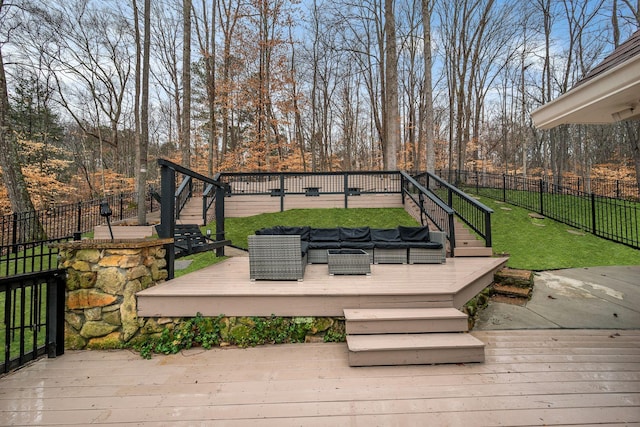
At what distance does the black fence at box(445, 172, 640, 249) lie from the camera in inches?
291

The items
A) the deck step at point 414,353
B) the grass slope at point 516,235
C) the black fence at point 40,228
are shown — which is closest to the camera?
the deck step at point 414,353

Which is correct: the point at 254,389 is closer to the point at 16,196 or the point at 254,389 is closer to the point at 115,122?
the point at 16,196

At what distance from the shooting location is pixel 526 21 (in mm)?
16391

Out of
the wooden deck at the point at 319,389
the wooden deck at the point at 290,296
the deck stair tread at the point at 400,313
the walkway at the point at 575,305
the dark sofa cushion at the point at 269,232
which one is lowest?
the wooden deck at the point at 319,389

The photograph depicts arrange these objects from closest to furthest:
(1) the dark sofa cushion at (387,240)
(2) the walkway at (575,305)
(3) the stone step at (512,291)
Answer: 1. (2) the walkway at (575,305)
2. (3) the stone step at (512,291)
3. (1) the dark sofa cushion at (387,240)

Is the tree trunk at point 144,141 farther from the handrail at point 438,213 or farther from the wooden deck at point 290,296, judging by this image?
the handrail at point 438,213

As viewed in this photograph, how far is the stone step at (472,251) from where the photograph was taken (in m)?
5.83

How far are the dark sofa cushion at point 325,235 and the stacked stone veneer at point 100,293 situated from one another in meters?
3.14

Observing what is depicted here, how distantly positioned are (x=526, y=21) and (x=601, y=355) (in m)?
20.9

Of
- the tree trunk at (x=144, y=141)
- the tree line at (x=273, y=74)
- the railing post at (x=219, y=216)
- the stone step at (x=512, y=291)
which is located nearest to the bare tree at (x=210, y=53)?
the tree line at (x=273, y=74)

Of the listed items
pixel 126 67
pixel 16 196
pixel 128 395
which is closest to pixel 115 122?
pixel 126 67

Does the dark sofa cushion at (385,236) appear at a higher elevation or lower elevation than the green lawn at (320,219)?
lower

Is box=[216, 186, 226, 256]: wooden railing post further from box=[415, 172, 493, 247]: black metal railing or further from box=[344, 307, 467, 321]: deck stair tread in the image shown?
box=[415, 172, 493, 247]: black metal railing

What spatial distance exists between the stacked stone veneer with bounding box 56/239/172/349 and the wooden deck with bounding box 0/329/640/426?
183mm
